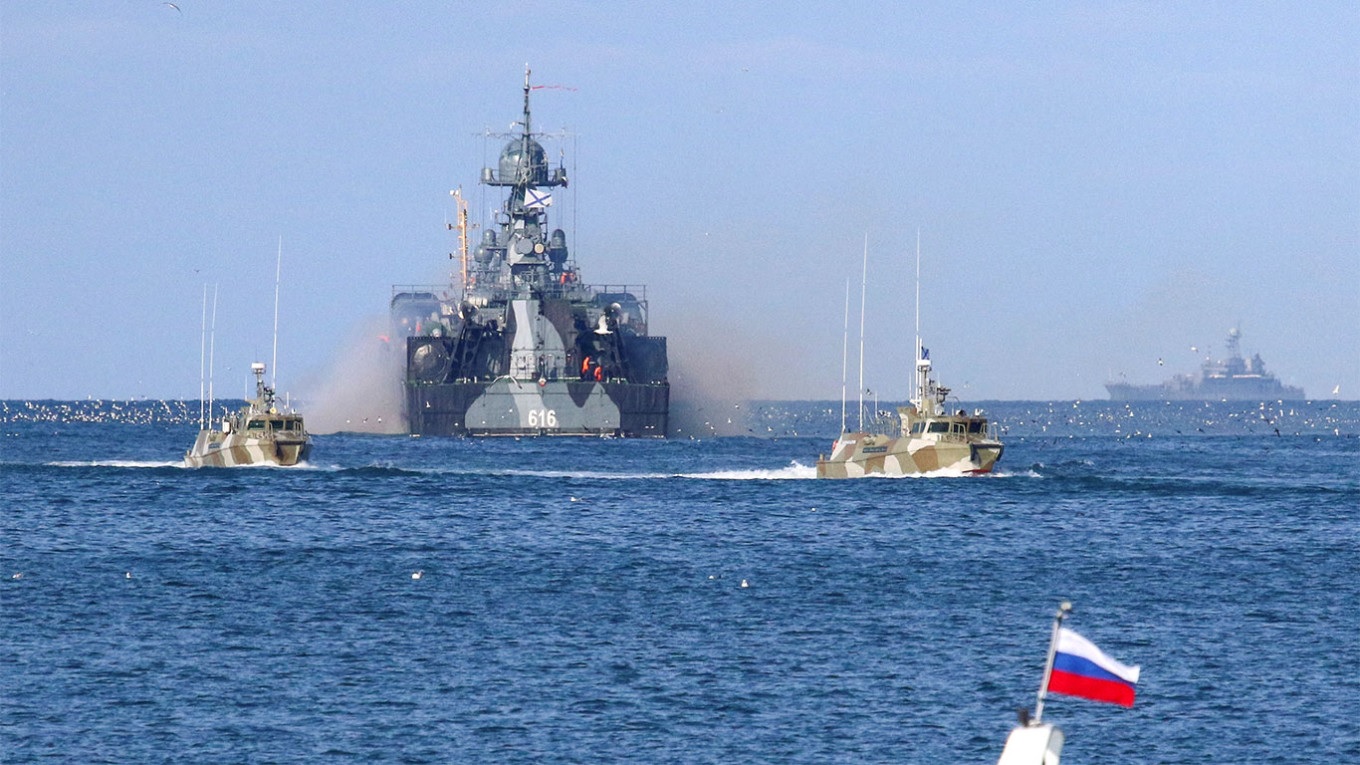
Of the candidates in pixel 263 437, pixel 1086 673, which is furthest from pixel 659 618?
pixel 263 437

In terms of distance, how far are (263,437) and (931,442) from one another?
31001 millimetres

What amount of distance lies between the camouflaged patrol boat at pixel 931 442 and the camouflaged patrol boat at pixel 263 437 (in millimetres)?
26751

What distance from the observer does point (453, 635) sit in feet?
156

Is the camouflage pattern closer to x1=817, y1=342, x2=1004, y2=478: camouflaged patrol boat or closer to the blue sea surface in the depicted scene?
x1=817, y1=342, x2=1004, y2=478: camouflaged patrol boat

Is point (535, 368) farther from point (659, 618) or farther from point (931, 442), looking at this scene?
point (659, 618)

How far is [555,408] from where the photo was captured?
490 feet

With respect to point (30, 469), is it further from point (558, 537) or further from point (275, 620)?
point (275, 620)

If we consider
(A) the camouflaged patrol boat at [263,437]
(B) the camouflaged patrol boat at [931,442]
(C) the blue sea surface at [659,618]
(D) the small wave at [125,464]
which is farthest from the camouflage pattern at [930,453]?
(D) the small wave at [125,464]

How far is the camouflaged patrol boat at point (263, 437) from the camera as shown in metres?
96.6

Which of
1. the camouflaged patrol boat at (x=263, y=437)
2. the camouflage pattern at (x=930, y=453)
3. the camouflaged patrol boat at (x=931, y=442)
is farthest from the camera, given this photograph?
the camouflaged patrol boat at (x=263, y=437)

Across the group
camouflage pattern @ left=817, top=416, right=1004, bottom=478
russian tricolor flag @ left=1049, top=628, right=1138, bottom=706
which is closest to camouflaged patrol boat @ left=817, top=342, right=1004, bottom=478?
camouflage pattern @ left=817, top=416, right=1004, bottom=478

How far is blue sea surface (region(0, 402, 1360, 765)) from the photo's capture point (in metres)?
36.5

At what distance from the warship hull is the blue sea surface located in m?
52.0

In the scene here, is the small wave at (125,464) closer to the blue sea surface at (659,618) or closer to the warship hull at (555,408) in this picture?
the blue sea surface at (659,618)
